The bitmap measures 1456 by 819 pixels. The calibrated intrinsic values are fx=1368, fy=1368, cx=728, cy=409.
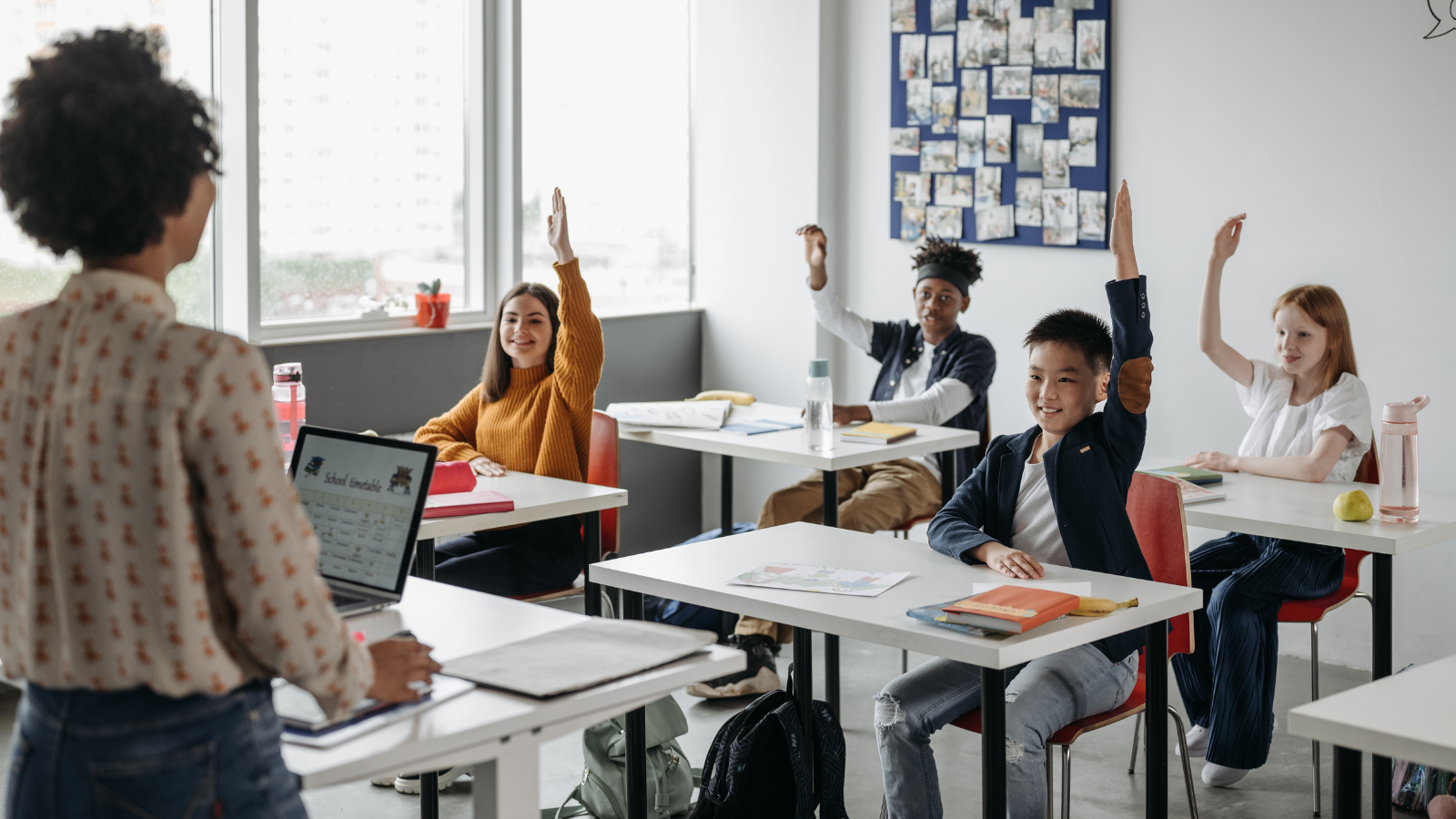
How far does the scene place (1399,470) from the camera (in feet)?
9.23

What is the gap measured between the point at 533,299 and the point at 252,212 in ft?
3.57

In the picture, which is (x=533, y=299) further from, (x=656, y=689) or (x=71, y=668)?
(x=71, y=668)

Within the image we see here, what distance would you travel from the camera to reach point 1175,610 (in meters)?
2.18

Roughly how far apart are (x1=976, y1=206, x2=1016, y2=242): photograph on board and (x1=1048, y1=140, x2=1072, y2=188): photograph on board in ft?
0.56

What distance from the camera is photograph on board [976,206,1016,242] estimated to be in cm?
488

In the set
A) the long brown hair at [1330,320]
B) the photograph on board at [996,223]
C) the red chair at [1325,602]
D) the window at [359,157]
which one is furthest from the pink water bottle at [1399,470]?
the window at [359,157]

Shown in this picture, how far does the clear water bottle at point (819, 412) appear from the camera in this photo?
3.74 meters

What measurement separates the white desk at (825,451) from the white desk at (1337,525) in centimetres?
87

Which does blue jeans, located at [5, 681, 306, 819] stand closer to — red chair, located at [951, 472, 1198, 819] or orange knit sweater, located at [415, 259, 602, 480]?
red chair, located at [951, 472, 1198, 819]

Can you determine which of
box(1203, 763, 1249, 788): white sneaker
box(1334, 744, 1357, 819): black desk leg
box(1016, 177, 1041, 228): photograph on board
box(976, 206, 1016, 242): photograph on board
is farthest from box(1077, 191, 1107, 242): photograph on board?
box(1334, 744, 1357, 819): black desk leg

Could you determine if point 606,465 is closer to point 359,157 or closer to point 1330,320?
point 359,157

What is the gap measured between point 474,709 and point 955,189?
152 inches

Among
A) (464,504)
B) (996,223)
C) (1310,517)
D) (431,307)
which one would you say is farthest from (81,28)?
(1310,517)

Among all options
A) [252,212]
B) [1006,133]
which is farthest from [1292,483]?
[252,212]
